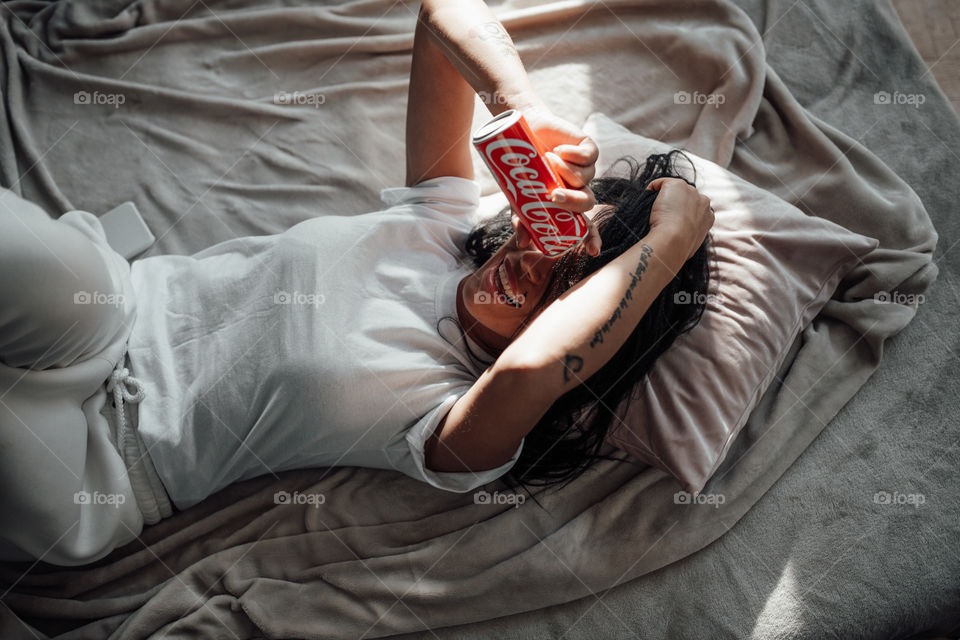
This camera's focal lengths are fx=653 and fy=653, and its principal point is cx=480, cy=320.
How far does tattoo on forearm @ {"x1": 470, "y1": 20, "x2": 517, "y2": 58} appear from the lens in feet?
3.19

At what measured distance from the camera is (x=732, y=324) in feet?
3.36

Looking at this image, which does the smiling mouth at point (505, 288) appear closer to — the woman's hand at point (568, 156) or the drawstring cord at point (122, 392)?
the woman's hand at point (568, 156)

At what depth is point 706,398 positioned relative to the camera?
100 centimetres

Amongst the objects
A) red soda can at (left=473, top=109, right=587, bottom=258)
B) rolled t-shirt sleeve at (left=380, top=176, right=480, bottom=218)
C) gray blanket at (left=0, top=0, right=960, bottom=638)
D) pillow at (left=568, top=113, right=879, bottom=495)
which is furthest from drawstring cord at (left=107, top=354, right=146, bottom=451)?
pillow at (left=568, top=113, right=879, bottom=495)

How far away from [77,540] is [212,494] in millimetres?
223

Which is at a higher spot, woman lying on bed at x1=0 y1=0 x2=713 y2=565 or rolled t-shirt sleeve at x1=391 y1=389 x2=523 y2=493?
woman lying on bed at x1=0 y1=0 x2=713 y2=565

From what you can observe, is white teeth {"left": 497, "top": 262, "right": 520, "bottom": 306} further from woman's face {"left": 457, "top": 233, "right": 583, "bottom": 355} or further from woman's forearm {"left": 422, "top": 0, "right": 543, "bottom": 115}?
woman's forearm {"left": 422, "top": 0, "right": 543, "bottom": 115}

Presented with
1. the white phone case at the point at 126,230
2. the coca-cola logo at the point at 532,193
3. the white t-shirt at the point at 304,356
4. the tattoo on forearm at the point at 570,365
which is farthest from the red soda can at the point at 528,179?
the white phone case at the point at 126,230

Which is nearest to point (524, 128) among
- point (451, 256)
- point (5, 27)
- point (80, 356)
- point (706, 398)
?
point (451, 256)

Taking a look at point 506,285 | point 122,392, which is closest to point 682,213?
point 506,285

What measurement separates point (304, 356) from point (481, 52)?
51 centimetres

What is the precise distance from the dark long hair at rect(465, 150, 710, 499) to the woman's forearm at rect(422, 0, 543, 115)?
174mm

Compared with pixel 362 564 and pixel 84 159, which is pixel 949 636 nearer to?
pixel 362 564

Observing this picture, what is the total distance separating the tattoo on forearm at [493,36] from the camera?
3.19ft
